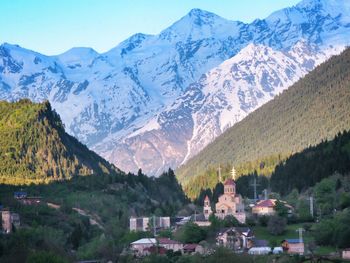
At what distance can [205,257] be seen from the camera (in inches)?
4988

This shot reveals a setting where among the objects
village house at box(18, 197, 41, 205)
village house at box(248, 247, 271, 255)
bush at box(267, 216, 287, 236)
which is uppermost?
village house at box(18, 197, 41, 205)

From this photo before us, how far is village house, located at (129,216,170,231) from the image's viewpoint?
165000mm

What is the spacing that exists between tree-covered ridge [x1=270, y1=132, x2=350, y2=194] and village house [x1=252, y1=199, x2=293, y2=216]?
15.9 m

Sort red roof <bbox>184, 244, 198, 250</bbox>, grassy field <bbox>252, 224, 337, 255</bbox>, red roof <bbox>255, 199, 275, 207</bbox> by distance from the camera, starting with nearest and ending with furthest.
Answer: grassy field <bbox>252, 224, 337, 255</bbox>, red roof <bbox>184, 244, 198, 250</bbox>, red roof <bbox>255, 199, 275, 207</bbox>

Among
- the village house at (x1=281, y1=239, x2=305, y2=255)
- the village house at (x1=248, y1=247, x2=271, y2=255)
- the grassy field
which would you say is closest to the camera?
the grassy field

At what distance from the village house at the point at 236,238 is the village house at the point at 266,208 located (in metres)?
13.5

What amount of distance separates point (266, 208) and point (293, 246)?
3073 centimetres

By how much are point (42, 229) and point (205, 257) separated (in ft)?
112

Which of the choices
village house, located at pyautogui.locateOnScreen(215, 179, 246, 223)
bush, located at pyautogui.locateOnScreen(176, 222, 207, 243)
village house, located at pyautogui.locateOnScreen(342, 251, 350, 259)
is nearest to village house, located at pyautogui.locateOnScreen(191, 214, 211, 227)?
village house, located at pyautogui.locateOnScreen(215, 179, 246, 223)

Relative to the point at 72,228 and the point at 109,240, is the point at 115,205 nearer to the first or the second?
the point at 72,228

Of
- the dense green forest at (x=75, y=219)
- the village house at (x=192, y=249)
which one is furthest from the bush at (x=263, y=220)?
the dense green forest at (x=75, y=219)

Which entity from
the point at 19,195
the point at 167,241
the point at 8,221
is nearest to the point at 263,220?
the point at 167,241

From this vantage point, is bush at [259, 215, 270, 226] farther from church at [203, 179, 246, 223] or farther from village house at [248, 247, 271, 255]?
village house at [248, 247, 271, 255]

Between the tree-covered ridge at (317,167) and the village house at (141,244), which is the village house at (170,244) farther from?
the tree-covered ridge at (317,167)
